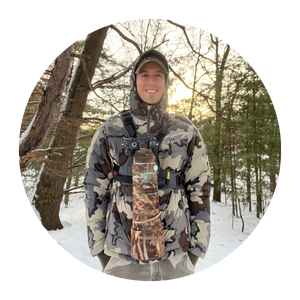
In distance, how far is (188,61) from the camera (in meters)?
1.96

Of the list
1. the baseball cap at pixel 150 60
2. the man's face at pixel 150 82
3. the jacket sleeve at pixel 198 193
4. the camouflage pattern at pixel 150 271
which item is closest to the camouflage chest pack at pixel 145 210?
the camouflage pattern at pixel 150 271

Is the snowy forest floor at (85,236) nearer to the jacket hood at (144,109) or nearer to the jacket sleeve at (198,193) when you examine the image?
the jacket sleeve at (198,193)

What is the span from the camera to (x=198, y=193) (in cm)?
122

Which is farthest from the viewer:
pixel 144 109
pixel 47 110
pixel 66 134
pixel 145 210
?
pixel 66 134

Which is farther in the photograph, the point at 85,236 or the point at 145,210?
the point at 85,236

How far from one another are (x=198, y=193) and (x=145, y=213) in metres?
0.44

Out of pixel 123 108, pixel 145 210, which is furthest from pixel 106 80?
pixel 145 210

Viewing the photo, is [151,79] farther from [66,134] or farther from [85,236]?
[85,236]

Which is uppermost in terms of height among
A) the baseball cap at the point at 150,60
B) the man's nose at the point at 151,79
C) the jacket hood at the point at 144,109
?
the baseball cap at the point at 150,60

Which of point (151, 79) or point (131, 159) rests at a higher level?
point (151, 79)

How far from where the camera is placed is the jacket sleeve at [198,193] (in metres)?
1.22

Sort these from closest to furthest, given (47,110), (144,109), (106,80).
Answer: (144,109), (47,110), (106,80)

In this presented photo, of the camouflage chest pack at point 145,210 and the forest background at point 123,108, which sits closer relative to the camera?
the camouflage chest pack at point 145,210

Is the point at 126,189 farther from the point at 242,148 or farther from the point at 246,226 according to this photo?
the point at 246,226
